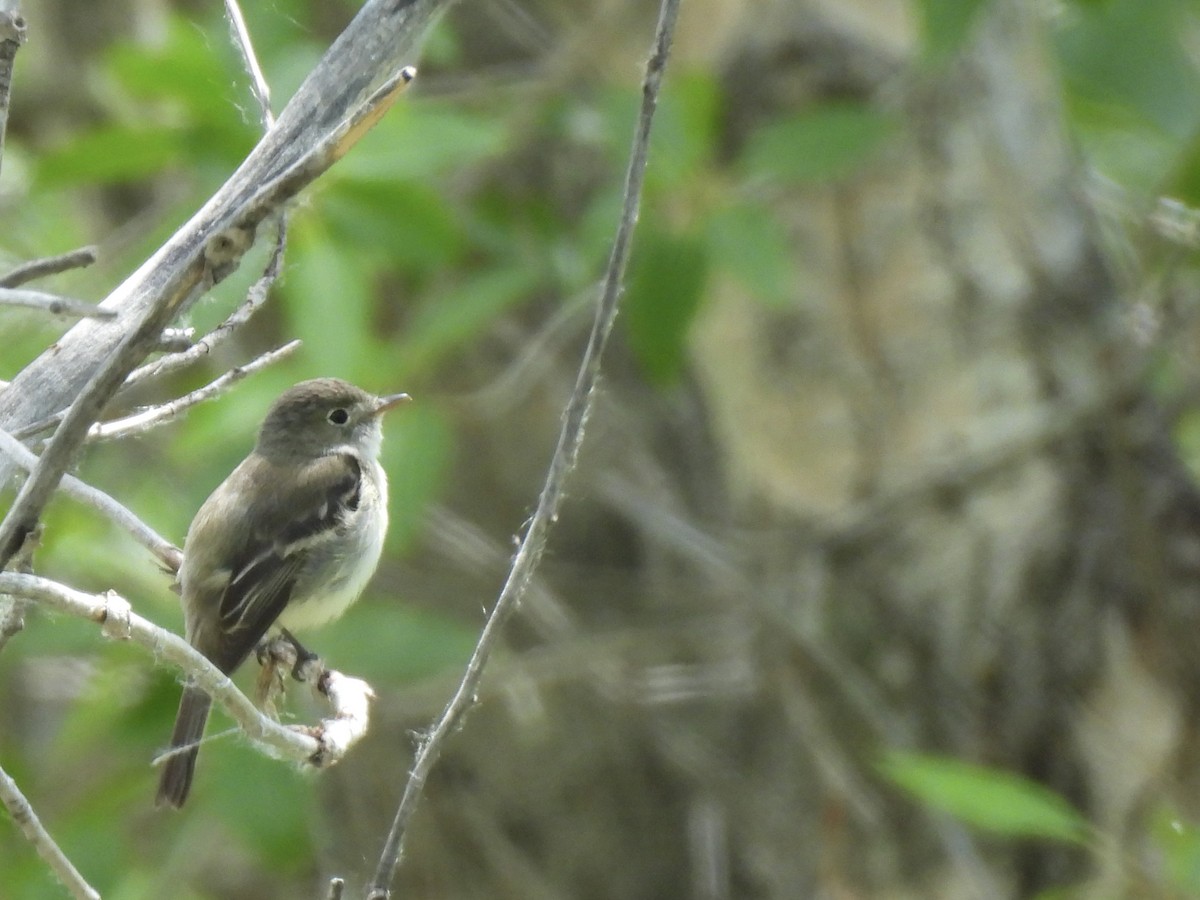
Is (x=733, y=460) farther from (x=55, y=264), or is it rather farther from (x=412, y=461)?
(x=55, y=264)

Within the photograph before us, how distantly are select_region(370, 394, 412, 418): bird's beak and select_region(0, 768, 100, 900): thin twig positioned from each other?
2421mm

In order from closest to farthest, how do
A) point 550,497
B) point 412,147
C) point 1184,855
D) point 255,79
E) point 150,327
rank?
point 150,327
point 550,497
point 255,79
point 1184,855
point 412,147

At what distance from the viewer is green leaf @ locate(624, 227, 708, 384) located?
4.49 metres

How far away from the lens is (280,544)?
161 inches

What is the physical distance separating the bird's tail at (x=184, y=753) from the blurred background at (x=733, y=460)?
0.40 metres

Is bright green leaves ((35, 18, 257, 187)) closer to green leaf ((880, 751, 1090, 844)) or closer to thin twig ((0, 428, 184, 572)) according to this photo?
thin twig ((0, 428, 184, 572))

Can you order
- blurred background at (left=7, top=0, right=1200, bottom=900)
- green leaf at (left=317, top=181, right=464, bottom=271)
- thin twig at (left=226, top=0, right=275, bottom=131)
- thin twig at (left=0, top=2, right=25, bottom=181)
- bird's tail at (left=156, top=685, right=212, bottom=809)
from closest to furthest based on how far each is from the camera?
1. thin twig at (left=0, top=2, right=25, bottom=181)
2. thin twig at (left=226, top=0, right=275, bottom=131)
3. bird's tail at (left=156, top=685, right=212, bottom=809)
4. green leaf at (left=317, top=181, right=464, bottom=271)
5. blurred background at (left=7, top=0, right=1200, bottom=900)

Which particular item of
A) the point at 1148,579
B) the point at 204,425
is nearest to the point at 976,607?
the point at 1148,579

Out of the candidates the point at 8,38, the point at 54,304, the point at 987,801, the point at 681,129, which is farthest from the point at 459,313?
the point at 54,304

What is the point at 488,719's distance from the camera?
5910 millimetres

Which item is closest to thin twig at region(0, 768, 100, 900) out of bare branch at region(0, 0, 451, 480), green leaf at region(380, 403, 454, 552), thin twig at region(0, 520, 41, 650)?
thin twig at region(0, 520, 41, 650)

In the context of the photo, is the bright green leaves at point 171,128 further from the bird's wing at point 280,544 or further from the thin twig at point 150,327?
the thin twig at point 150,327

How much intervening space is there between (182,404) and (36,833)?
572mm

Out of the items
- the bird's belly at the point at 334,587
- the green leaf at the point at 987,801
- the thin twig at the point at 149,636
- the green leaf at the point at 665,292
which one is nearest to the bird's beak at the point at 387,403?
the bird's belly at the point at 334,587
